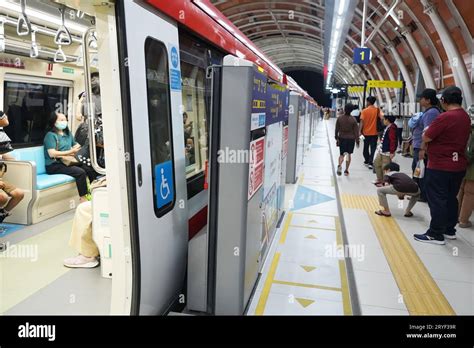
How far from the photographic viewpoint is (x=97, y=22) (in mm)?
1834

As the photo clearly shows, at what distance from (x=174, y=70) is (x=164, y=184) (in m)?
0.74

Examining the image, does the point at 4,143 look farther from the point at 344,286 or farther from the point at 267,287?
the point at 344,286

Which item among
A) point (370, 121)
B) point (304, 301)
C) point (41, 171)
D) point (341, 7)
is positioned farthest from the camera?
point (370, 121)

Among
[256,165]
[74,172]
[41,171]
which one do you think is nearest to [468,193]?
[256,165]

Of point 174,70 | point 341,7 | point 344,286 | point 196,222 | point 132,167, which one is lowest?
point 344,286

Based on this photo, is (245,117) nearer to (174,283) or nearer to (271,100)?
(271,100)

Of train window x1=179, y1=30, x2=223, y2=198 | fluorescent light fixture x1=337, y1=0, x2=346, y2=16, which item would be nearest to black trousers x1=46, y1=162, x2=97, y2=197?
train window x1=179, y1=30, x2=223, y2=198

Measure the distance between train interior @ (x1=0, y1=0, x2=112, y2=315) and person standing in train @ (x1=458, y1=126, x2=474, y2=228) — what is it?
3.86 m

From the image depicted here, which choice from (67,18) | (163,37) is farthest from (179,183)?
(67,18)

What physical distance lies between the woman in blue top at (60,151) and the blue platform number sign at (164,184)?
3.35 metres

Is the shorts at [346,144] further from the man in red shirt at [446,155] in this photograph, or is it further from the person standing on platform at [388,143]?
the man in red shirt at [446,155]

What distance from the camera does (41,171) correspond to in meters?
5.35
